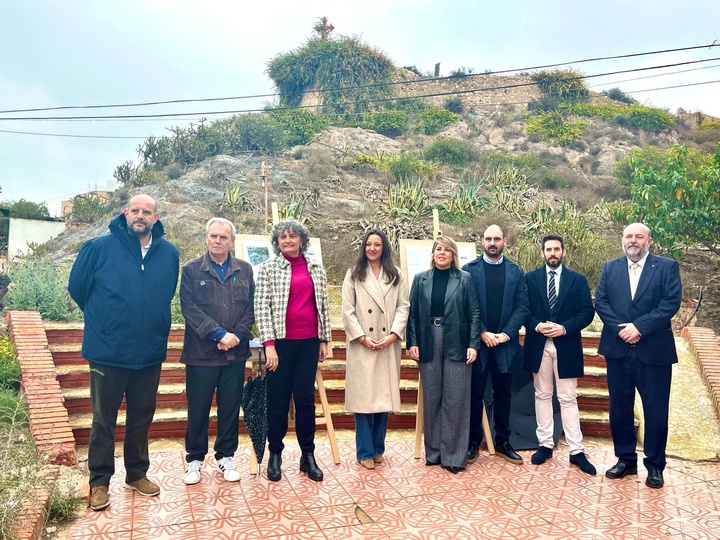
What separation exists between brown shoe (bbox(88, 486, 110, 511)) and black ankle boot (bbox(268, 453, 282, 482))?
3.47ft

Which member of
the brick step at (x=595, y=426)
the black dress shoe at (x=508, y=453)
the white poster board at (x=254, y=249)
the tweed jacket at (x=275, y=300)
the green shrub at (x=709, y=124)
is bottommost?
the brick step at (x=595, y=426)

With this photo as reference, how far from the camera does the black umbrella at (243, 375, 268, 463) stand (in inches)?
161

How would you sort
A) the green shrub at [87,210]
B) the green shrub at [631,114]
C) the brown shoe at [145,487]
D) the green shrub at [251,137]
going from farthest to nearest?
the green shrub at [631,114], the green shrub at [251,137], the green shrub at [87,210], the brown shoe at [145,487]

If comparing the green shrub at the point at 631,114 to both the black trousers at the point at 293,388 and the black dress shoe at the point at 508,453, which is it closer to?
the black dress shoe at the point at 508,453

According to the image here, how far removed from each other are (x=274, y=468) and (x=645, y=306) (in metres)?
2.91

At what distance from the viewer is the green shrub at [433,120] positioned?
89.5ft

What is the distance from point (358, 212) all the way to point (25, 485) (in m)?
12.1

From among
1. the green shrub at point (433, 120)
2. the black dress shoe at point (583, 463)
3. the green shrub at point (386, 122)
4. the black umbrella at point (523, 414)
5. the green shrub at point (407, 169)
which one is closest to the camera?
the black dress shoe at point (583, 463)

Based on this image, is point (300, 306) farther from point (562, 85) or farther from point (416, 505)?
point (562, 85)

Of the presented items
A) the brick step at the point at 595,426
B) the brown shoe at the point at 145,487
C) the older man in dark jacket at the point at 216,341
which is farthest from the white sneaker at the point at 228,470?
the brick step at the point at 595,426

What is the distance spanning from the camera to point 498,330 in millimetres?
4562

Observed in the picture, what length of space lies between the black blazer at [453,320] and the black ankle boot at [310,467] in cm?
112

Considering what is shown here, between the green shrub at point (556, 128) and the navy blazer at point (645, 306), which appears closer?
the navy blazer at point (645, 306)

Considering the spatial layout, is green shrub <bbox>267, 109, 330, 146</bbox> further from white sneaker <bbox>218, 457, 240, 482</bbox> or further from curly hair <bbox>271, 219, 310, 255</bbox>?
white sneaker <bbox>218, 457, 240, 482</bbox>
